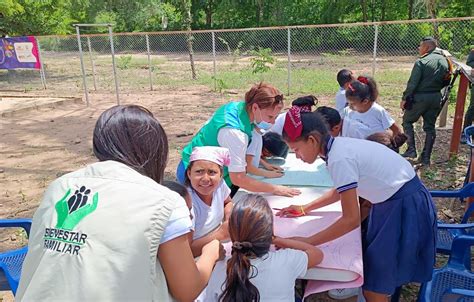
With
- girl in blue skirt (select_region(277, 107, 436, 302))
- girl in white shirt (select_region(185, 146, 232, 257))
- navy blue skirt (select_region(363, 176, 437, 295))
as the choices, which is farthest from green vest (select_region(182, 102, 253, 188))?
navy blue skirt (select_region(363, 176, 437, 295))

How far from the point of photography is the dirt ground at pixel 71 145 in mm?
4281

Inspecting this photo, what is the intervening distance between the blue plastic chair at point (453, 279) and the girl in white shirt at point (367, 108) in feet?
4.37

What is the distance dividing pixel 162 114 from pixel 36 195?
403 cm

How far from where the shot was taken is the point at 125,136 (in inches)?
45.3

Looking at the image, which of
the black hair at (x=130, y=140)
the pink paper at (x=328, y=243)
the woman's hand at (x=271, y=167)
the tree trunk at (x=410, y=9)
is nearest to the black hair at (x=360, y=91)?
the woman's hand at (x=271, y=167)

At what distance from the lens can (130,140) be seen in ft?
3.78

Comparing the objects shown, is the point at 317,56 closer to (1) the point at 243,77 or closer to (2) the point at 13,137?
(1) the point at 243,77

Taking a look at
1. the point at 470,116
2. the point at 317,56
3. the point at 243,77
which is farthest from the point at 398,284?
the point at 317,56

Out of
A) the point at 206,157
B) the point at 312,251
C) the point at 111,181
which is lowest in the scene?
the point at 312,251

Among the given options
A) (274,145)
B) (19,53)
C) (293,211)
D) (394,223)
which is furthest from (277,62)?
(394,223)

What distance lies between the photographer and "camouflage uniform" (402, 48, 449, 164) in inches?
187

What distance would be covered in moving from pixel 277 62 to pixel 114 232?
45.1ft

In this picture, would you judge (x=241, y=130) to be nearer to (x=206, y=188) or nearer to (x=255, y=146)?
(x=255, y=146)

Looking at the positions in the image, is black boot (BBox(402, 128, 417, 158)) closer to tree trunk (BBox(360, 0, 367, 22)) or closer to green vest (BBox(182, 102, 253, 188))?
green vest (BBox(182, 102, 253, 188))
